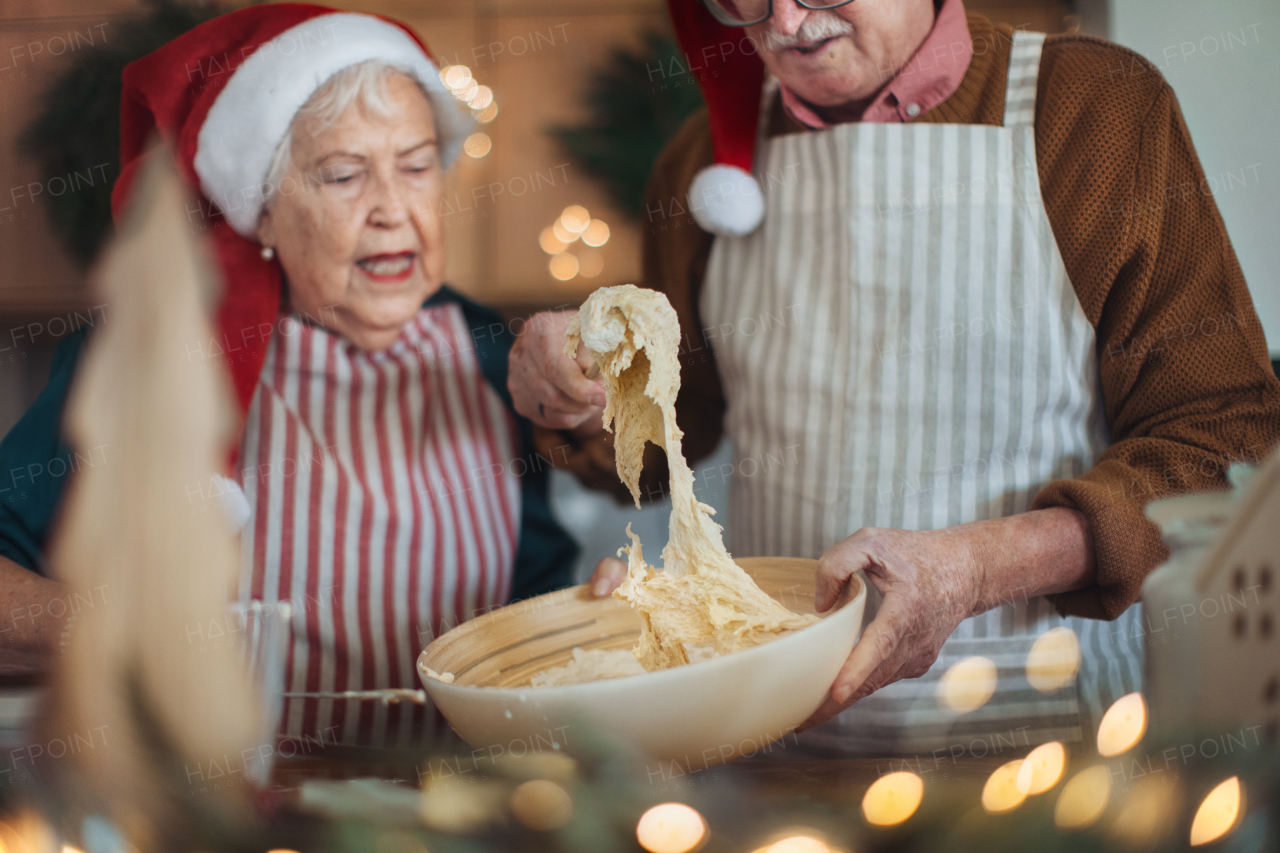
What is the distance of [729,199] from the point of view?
75 centimetres

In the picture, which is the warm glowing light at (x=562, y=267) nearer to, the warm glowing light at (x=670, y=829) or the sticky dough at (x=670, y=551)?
the sticky dough at (x=670, y=551)

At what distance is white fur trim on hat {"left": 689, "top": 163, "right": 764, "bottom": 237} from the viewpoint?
0.75 meters

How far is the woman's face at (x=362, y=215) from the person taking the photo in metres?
0.67

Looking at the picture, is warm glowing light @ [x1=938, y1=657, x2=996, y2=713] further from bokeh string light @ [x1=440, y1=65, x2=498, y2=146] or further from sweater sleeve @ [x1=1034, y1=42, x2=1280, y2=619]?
bokeh string light @ [x1=440, y1=65, x2=498, y2=146]

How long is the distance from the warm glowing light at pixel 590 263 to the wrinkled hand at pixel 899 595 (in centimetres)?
42

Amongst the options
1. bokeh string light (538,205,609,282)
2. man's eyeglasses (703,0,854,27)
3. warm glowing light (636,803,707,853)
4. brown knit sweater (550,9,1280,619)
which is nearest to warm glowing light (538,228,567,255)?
bokeh string light (538,205,609,282)

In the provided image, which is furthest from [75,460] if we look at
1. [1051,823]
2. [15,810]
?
[1051,823]

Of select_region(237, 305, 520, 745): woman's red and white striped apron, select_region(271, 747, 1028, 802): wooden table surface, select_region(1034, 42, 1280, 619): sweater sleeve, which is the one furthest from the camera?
select_region(237, 305, 520, 745): woman's red and white striped apron

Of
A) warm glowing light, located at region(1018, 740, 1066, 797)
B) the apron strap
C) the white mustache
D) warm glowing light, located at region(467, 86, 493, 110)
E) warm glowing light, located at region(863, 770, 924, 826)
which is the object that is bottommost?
warm glowing light, located at region(863, 770, 924, 826)

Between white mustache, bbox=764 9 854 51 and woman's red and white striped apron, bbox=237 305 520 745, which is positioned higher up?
white mustache, bbox=764 9 854 51

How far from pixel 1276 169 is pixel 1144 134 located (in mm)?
118

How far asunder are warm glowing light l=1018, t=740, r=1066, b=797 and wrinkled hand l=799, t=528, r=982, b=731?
0.42 ft

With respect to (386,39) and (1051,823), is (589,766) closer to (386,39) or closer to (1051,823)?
(1051,823)

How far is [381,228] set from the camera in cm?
69
